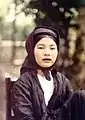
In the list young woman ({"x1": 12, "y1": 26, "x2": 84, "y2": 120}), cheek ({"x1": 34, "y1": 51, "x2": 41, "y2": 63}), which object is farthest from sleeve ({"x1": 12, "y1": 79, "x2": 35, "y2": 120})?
cheek ({"x1": 34, "y1": 51, "x2": 41, "y2": 63})

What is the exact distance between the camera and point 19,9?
1.63 m

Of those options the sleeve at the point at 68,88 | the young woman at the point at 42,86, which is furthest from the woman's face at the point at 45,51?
the sleeve at the point at 68,88

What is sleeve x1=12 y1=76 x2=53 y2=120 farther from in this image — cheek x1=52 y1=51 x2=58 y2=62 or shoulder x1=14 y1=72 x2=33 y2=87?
cheek x1=52 y1=51 x2=58 y2=62

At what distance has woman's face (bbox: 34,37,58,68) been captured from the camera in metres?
1.60

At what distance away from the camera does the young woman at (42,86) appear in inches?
62.6

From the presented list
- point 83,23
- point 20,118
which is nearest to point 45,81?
point 20,118

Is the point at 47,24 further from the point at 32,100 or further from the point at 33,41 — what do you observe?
the point at 32,100

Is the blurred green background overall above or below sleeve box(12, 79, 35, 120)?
above

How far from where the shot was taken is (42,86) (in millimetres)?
1609

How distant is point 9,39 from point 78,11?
13.5 inches

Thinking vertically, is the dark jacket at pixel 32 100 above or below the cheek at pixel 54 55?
below

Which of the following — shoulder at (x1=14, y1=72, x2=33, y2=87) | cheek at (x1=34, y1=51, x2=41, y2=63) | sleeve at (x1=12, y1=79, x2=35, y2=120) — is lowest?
sleeve at (x1=12, y1=79, x2=35, y2=120)

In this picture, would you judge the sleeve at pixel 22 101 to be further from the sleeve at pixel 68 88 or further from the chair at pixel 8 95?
the sleeve at pixel 68 88

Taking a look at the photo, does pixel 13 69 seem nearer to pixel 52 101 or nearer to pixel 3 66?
pixel 3 66
